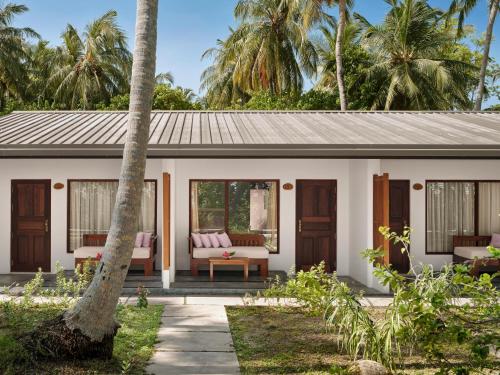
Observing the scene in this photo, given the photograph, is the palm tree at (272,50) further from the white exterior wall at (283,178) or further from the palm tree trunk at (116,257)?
the palm tree trunk at (116,257)

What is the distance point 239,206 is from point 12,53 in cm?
2502

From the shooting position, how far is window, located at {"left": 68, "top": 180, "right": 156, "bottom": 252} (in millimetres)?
11633

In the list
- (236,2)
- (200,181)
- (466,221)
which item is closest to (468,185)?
(466,221)

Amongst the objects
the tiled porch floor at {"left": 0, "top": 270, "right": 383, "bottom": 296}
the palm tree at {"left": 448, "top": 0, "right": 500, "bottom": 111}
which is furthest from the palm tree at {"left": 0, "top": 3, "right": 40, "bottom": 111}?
the palm tree at {"left": 448, "top": 0, "right": 500, "bottom": 111}

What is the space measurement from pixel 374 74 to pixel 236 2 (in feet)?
27.6

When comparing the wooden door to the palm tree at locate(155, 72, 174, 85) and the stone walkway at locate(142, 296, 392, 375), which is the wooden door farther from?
the palm tree at locate(155, 72, 174, 85)

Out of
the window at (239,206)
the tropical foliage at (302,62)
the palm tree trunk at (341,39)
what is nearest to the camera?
the window at (239,206)

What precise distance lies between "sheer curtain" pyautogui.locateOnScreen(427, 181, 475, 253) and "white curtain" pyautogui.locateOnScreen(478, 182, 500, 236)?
198 millimetres

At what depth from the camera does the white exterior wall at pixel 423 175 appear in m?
11.7

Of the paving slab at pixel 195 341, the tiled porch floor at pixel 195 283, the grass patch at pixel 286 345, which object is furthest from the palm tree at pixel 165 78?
the paving slab at pixel 195 341

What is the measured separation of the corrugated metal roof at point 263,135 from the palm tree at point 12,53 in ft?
62.1

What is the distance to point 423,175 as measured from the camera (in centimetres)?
1172

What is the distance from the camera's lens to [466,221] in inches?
469

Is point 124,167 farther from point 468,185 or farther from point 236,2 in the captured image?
point 236,2
